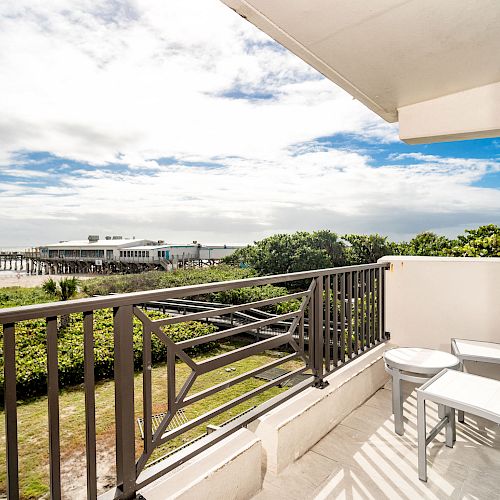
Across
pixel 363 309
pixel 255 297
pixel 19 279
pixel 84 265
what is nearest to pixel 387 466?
pixel 363 309

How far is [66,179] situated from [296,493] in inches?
2532

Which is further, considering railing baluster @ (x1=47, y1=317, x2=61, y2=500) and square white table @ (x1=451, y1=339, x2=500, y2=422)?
square white table @ (x1=451, y1=339, x2=500, y2=422)

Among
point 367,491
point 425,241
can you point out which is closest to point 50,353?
point 367,491

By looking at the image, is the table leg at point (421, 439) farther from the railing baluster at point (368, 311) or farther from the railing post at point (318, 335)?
the railing baluster at point (368, 311)

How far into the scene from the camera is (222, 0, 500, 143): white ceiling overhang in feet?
5.07

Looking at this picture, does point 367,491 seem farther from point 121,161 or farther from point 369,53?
point 121,161

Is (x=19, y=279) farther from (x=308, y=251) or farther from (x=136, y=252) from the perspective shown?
(x=308, y=251)

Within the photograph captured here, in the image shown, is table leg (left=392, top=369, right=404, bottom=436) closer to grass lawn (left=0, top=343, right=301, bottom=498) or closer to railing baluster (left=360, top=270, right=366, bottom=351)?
railing baluster (left=360, top=270, right=366, bottom=351)

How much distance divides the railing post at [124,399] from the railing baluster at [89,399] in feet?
0.23

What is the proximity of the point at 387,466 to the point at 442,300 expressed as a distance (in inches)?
60.2

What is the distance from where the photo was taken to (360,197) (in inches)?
1657

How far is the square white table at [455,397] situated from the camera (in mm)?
1391

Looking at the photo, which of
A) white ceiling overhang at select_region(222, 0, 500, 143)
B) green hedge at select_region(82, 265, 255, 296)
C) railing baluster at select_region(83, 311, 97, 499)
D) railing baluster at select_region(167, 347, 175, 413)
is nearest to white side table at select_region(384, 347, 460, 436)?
railing baluster at select_region(167, 347, 175, 413)

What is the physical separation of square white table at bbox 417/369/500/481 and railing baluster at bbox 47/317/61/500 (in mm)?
1326
